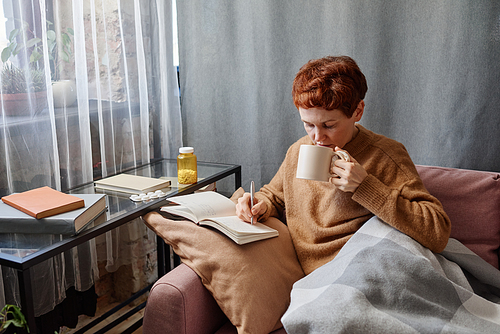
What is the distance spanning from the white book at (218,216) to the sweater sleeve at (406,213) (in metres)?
0.32

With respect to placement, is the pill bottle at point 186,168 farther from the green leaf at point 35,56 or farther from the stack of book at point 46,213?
the green leaf at point 35,56

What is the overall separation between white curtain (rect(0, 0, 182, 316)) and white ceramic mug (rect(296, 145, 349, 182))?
99cm

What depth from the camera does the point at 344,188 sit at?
3.71ft

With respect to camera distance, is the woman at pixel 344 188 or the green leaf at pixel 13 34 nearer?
the woman at pixel 344 188

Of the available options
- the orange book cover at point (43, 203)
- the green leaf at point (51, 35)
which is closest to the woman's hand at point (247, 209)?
the orange book cover at point (43, 203)

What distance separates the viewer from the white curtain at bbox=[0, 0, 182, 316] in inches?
56.2

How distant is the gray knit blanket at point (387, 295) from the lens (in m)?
0.84

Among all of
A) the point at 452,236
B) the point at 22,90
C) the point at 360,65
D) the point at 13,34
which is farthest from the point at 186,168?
the point at 452,236

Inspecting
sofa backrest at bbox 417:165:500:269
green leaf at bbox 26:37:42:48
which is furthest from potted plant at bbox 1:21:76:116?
sofa backrest at bbox 417:165:500:269

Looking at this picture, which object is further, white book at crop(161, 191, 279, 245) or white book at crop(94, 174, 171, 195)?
white book at crop(94, 174, 171, 195)

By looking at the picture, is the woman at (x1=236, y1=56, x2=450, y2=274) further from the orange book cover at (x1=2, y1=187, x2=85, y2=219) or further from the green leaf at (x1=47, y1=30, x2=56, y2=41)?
the green leaf at (x1=47, y1=30, x2=56, y2=41)

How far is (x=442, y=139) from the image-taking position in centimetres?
163

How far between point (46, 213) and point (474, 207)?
4.26ft

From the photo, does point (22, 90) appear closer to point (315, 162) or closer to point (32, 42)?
point (32, 42)
